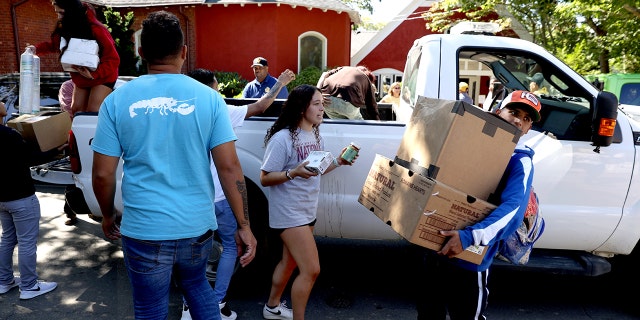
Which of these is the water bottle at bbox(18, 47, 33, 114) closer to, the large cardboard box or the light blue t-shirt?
the light blue t-shirt

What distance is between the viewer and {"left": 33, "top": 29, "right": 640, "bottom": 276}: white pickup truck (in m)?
3.55

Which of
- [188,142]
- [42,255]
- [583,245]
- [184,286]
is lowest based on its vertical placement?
[42,255]

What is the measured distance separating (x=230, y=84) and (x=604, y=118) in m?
13.7

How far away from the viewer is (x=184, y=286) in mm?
2361

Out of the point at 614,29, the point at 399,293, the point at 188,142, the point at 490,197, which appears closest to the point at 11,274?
the point at 188,142

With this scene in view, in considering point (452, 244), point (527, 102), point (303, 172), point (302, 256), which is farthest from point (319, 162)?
point (527, 102)

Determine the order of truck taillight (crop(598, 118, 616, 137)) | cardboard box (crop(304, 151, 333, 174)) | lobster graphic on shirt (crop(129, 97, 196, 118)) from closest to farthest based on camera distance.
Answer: lobster graphic on shirt (crop(129, 97, 196, 118)), cardboard box (crop(304, 151, 333, 174)), truck taillight (crop(598, 118, 616, 137))

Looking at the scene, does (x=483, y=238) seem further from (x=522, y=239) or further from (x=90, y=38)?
(x=90, y=38)

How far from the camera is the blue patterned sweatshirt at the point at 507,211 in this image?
234cm

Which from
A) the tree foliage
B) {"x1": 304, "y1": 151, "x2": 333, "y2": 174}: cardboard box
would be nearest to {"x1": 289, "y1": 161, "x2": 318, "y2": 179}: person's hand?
{"x1": 304, "y1": 151, "x2": 333, "y2": 174}: cardboard box

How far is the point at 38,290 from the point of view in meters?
3.94

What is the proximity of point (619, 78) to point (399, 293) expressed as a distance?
7998 millimetres

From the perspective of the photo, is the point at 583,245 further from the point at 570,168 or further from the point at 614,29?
the point at 614,29

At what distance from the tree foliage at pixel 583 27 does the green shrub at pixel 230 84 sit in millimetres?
7428
